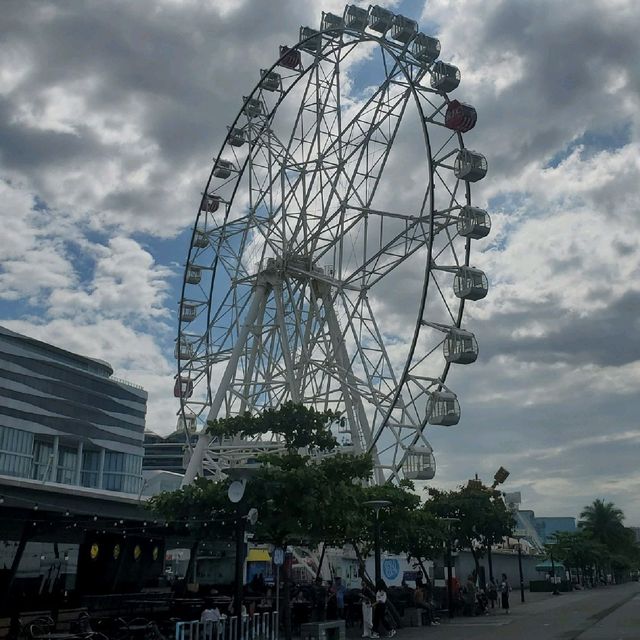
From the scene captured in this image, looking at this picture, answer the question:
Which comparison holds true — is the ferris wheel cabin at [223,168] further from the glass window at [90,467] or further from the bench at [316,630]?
the glass window at [90,467]

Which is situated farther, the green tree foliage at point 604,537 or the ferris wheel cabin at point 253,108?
the green tree foliage at point 604,537

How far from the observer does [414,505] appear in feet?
101

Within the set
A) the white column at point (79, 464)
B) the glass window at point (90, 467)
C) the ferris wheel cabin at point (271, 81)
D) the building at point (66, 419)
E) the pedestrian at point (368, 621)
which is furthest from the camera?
the glass window at point (90, 467)

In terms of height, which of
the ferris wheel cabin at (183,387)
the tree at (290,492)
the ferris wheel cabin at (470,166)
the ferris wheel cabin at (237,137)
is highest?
the ferris wheel cabin at (237,137)

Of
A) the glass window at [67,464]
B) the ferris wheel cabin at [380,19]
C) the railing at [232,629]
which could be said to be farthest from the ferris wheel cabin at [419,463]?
the glass window at [67,464]

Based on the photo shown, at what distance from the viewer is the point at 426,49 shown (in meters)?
32.8

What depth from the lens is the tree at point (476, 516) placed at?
1479 inches

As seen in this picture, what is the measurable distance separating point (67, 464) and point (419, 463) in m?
80.0

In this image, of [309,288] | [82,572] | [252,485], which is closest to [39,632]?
[252,485]

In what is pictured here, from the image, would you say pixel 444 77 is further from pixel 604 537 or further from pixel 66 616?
pixel 604 537

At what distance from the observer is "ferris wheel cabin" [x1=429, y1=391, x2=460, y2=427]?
99.4ft

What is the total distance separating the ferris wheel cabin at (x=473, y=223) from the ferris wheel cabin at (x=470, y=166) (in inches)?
47.8

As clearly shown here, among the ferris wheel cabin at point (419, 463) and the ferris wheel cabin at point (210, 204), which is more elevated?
the ferris wheel cabin at point (210, 204)

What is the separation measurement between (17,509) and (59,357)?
81700 mm
